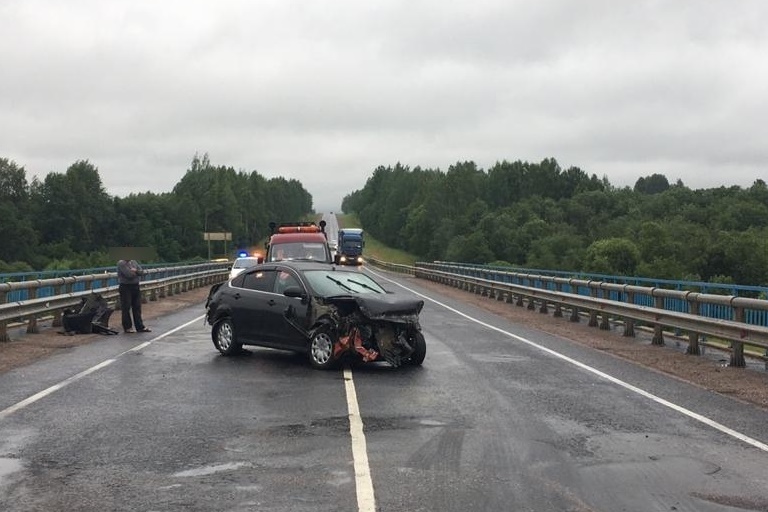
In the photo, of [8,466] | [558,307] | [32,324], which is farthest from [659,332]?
[32,324]

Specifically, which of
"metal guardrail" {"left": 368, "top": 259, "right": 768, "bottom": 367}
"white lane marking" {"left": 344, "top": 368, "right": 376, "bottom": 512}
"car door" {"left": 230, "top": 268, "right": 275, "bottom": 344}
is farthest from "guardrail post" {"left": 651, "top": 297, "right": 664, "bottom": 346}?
"white lane marking" {"left": 344, "top": 368, "right": 376, "bottom": 512}

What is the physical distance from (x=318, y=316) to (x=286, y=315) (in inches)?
28.2

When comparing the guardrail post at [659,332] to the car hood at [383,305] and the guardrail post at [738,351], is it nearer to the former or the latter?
the guardrail post at [738,351]

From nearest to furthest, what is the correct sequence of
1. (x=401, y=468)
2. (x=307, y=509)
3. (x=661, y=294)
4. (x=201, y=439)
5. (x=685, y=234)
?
(x=307, y=509), (x=401, y=468), (x=201, y=439), (x=661, y=294), (x=685, y=234)

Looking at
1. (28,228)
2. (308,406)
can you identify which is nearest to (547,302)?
(308,406)

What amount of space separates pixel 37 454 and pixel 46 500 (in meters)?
1.42

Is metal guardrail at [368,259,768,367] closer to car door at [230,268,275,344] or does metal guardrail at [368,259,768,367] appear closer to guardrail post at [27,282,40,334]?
car door at [230,268,275,344]

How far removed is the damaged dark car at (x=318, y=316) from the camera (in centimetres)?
1148

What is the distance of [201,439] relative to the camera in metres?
7.25

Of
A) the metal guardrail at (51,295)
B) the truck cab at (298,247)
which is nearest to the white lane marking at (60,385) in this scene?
the metal guardrail at (51,295)

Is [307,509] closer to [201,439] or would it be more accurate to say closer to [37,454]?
[201,439]

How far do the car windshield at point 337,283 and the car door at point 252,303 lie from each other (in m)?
0.83

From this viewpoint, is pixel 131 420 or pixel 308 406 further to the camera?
pixel 308 406

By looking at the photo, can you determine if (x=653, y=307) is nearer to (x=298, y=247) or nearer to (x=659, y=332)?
(x=659, y=332)
